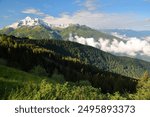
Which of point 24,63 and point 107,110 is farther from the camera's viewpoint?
point 24,63

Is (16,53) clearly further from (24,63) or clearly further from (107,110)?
(107,110)

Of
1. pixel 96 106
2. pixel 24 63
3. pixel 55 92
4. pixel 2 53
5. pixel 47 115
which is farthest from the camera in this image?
pixel 24 63

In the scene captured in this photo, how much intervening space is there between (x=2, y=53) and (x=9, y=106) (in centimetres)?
15234

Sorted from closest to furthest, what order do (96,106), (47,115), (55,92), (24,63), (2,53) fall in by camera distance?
1. (47,115)
2. (96,106)
3. (55,92)
4. (2,53)
5. (24,63)

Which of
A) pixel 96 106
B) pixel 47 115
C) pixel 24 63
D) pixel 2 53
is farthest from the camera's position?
pixel 24 63

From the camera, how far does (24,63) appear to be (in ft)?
546

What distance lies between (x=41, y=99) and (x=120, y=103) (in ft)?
5.21

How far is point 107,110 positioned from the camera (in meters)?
6.12

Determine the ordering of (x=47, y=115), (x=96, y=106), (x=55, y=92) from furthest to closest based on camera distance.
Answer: (x=55, y=92), (x=96, y=106), (x=47, y=115)

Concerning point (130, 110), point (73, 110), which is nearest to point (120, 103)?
point (130, 110)

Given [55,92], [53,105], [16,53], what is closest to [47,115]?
[53,105]

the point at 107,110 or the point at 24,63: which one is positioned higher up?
the point at 107,110

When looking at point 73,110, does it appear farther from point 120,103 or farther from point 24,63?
point 24,63

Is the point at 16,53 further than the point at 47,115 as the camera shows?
Yes
